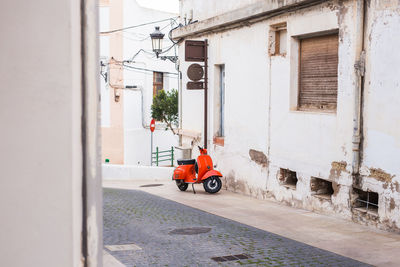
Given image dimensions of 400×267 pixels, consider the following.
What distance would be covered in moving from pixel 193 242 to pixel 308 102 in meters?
4.37

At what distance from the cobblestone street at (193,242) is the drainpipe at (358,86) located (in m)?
2.05

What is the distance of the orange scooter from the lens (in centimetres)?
1207

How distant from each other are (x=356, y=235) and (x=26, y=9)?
6.96 meters

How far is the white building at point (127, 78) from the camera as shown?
81.8 feet

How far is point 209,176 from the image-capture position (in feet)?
39.1

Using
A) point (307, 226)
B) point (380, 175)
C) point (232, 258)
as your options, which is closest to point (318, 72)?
point (380, 175)

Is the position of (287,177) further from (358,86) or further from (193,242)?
(193,242)

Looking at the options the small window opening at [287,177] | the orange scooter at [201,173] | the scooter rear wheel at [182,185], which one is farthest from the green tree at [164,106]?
the small window opening at [287,177]

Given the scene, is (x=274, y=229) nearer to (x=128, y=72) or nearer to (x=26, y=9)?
(x=26, y=9)

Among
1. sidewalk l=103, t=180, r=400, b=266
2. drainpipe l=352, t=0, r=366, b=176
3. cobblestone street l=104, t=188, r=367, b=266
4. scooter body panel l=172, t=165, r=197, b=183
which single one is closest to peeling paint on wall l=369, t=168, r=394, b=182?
drainpipe l=352, t=0, r=366, b=176

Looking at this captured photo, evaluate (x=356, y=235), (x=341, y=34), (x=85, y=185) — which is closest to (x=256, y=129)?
(x=341, y=34)

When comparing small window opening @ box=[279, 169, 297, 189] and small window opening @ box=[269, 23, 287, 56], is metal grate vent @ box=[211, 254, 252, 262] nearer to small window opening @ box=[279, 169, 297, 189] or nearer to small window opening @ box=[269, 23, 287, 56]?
small window opening @ box=[279, 169, 297, 189]

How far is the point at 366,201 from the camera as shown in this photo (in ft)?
27.8

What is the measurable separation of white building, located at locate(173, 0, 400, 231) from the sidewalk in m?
0.36
